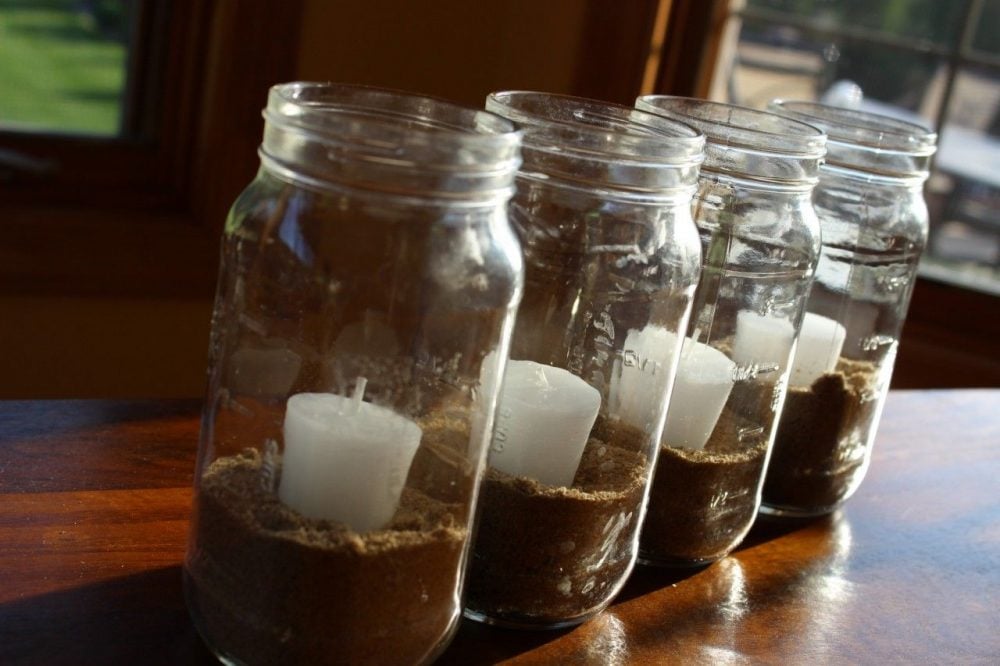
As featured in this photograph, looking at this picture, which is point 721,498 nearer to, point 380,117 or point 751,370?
point 751,370

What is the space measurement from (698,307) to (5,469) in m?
0.44

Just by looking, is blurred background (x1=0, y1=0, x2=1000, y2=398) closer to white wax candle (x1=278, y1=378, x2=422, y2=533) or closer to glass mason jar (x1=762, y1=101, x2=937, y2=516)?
glass mason jar (x1=762, y1=101, x2=937, y2=516)

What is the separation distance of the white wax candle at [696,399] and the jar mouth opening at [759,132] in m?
0.14

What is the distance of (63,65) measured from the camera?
5.49ft

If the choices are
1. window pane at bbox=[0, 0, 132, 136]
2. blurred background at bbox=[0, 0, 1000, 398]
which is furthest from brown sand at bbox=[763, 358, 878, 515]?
window pane at bbox=[0, 0, 132, 136]

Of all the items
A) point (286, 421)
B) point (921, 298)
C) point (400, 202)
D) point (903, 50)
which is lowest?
point (921, 298)

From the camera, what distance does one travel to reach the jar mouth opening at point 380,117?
534 millimetres

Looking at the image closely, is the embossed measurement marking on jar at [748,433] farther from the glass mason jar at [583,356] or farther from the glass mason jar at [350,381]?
the glass mason jar at [350,381]

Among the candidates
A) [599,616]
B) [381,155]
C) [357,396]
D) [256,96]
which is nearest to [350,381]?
[357,396]

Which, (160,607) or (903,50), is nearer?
(160,607)

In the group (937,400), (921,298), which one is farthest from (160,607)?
(921,298)

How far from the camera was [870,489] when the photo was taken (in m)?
1.00

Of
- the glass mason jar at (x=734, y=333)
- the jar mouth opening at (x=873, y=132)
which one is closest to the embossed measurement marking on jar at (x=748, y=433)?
the glass mason jar at (x=734, y=333)

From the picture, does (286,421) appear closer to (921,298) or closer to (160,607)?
(160,607)
